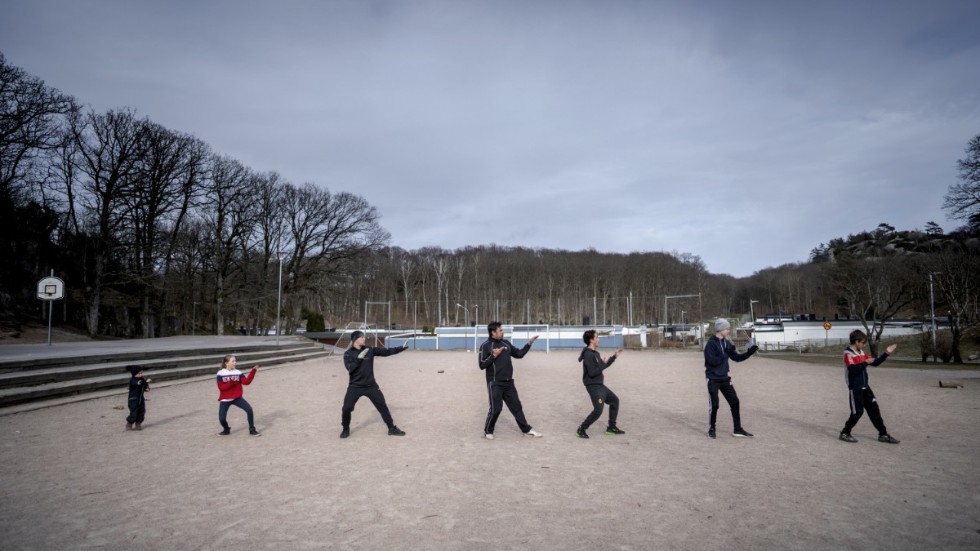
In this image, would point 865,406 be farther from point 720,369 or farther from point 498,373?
point 498,373

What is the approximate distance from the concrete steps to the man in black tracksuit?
10.2 meters

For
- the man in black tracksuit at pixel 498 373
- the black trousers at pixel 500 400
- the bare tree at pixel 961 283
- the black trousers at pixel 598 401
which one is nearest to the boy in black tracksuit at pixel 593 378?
the black trousers at pixel 598 401

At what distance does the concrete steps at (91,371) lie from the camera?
11.5m

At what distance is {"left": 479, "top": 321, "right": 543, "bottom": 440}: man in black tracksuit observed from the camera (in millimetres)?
8188

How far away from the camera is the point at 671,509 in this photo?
16.4 ft

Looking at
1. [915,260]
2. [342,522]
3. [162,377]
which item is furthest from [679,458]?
[915,260]

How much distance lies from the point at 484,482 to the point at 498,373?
2400 millimetres

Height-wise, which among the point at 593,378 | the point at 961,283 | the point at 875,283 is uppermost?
the point at 875,283

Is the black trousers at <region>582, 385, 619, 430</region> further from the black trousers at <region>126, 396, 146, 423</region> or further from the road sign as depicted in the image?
the road sign

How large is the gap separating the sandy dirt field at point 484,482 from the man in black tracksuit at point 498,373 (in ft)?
1.29

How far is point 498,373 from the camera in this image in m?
8.22

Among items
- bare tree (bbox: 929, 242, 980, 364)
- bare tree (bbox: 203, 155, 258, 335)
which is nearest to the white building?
bare tree (bbox: 929, 242, 980, 364)

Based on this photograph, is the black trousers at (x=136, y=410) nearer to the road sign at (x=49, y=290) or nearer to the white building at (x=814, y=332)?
the road sign at (x=49, y=290)

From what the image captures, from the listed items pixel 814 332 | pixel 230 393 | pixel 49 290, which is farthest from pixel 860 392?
pixel 814 332
